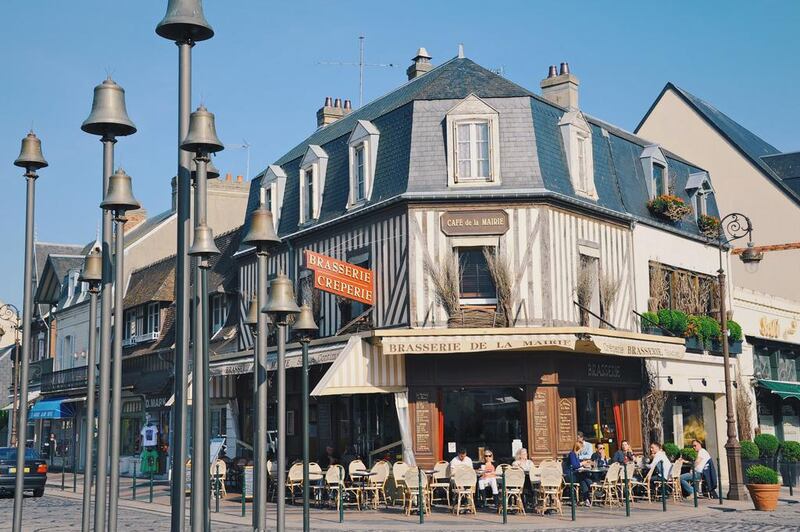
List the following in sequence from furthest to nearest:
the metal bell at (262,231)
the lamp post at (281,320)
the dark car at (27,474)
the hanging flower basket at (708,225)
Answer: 1. the hanging flower basket at (708,225)
2. the dark car at (27,474)
3. the lamp post at (281,320)
4. the metal bell at (262,231)

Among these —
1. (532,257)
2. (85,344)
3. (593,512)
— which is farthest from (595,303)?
(85,344)

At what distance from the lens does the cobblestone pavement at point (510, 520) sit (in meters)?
15.7

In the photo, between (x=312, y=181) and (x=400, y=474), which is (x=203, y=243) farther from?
(x=312, y=181)

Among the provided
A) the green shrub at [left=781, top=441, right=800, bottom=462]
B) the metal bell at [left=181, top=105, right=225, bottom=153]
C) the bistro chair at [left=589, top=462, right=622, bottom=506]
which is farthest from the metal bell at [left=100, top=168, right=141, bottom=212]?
the green shrub at [left=781, top=441, right=800, bottom=462]

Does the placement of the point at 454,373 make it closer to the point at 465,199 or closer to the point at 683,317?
the point at 465,199

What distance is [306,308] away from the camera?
13984 mm

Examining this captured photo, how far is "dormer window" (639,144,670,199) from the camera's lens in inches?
963

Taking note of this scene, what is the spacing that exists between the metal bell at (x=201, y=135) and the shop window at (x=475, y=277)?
Result: 500 inches

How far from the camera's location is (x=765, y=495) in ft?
58.6

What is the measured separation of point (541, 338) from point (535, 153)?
13.3 ft

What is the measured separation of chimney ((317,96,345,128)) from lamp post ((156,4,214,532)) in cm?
2145

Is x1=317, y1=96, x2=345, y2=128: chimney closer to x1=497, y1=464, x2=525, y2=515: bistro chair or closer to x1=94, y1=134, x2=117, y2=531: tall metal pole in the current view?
x1=497, y1=464, x2=525, y2=515: bistro chair

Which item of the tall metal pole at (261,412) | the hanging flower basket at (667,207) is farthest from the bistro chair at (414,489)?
the hanging flower basket at (667,207)

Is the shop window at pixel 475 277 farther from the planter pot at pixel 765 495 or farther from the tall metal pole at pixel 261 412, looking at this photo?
the tall metal pole at pixel 261 412
